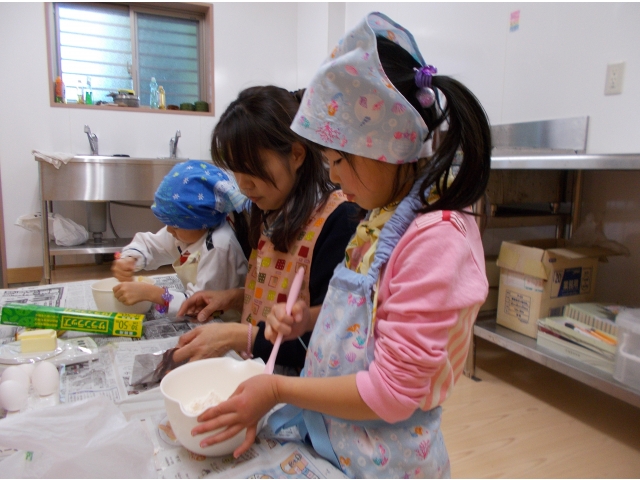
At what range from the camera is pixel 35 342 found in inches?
29.3

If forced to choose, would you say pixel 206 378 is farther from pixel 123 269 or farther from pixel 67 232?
pixel 67 232

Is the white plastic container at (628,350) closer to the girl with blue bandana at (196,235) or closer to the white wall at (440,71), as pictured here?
the white wall at (440,71)

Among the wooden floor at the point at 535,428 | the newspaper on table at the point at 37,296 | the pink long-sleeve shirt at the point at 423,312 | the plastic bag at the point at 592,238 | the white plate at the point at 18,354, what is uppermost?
the pink long-sleeve shirt at the point at 423,312

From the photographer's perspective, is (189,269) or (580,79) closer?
(189,269)

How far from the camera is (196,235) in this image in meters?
1.16

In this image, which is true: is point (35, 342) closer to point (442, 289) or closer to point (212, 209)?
point (212, 209)

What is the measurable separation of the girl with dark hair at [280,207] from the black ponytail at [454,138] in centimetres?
30

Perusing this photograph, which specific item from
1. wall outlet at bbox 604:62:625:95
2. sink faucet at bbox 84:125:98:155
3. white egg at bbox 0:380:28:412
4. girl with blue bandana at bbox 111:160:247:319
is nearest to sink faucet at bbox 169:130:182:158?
sink faucet at bbox 84:125:98:155

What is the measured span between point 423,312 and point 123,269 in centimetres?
87

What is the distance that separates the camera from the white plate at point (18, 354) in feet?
2.35

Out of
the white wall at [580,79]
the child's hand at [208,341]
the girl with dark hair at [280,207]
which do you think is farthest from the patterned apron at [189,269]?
the white wall at [580,79]

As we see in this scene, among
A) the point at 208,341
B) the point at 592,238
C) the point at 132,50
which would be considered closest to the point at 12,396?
the point at 208,341

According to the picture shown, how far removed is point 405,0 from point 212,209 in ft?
7.32

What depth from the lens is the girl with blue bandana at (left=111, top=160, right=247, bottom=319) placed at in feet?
3.40
